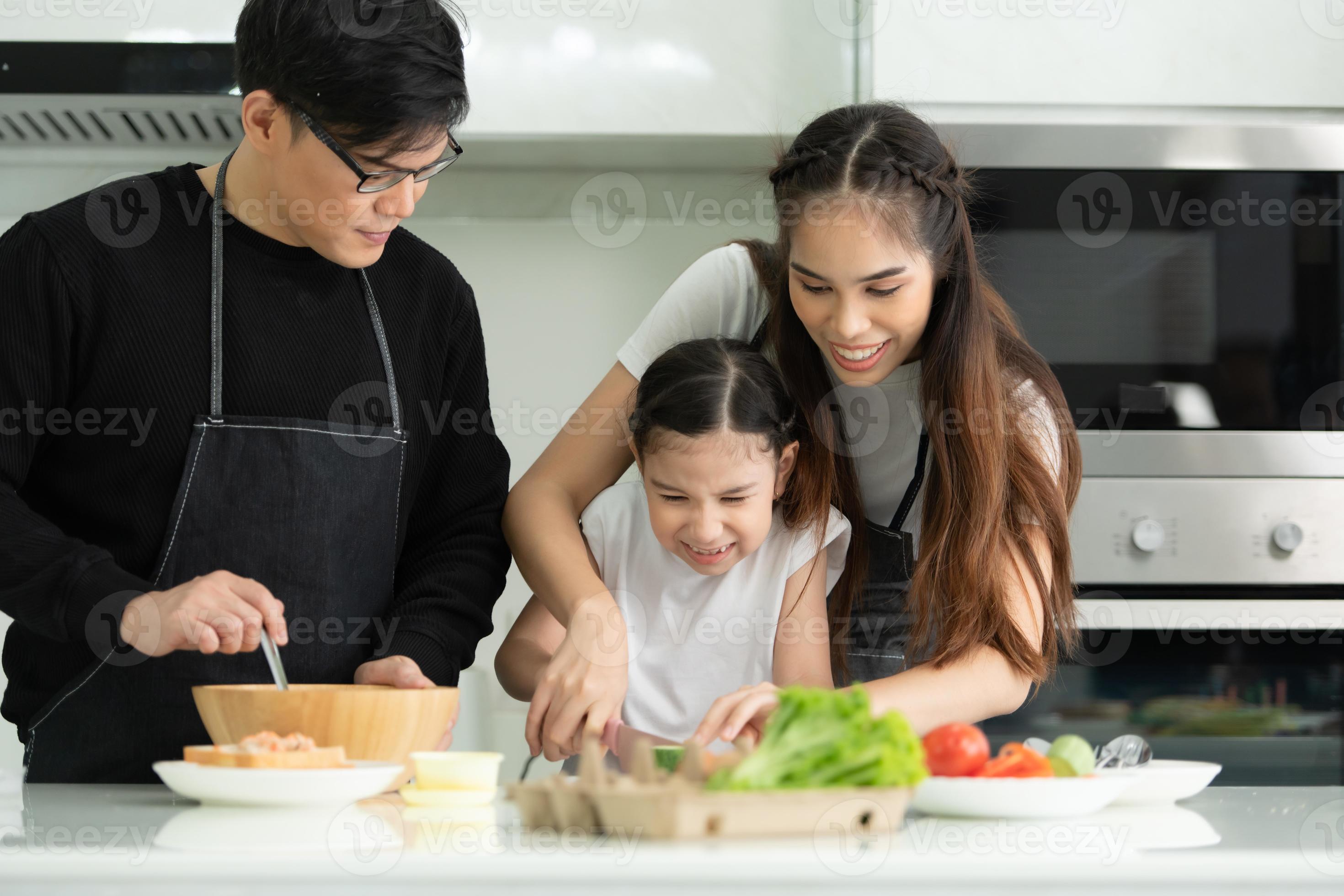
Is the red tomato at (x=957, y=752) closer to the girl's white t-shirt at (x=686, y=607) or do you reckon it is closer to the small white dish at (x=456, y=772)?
the small white dish at (x=456, y=772)

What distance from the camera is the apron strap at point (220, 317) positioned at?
4.00ft

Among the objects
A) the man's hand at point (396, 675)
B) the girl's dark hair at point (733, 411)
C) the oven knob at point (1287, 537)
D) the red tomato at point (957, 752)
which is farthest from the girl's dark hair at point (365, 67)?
the oven knob at point (1287, 537)

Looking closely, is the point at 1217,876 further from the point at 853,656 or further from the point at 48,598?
the point at 48,598

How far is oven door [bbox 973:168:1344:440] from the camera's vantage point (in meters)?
1.80

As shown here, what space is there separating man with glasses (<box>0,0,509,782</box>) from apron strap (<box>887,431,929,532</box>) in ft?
1.50

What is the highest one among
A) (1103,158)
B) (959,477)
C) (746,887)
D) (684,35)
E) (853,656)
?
(684,35)

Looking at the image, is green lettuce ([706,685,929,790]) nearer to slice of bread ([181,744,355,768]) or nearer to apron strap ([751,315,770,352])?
slice of bread ([181,744,355,768])

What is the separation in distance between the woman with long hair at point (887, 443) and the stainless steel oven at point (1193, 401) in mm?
392

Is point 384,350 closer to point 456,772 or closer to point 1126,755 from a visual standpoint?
point 456,772

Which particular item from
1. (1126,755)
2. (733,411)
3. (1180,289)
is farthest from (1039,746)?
(1180,289)

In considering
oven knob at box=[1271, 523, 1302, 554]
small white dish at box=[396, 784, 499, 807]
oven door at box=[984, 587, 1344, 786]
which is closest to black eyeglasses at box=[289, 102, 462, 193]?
small white dish at box=[396, 784, 499, 807]

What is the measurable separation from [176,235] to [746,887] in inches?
36.3

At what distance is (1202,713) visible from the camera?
177 cm

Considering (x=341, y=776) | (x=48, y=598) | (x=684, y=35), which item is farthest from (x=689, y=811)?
(x=684, y=35)
